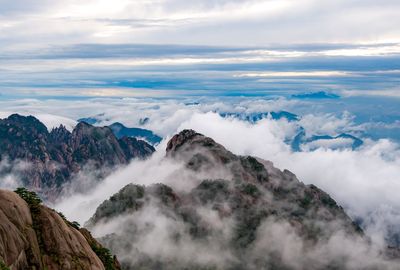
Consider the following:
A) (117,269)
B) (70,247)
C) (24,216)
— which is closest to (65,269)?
(70,247)

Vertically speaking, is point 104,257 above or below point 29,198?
below

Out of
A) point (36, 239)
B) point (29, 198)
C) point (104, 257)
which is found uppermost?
point (29, 198)

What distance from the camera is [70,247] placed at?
114750mm

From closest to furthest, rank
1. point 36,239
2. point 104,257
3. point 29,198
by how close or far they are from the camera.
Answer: point 36,239
point 29,198
point 104,257

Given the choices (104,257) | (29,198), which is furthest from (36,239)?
(104,257)

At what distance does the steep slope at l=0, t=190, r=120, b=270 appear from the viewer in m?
101

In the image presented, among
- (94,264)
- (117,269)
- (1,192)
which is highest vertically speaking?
(1,192)

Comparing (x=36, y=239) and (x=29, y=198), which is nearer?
(x=36, y=239)

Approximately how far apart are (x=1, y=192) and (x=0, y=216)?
10.2 meters

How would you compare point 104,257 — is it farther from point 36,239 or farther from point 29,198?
point 36,239

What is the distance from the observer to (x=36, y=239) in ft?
361

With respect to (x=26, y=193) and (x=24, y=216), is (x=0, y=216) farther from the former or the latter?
(x=26, y=193)

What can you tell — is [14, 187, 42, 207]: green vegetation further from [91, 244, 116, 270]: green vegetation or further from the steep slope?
[91, 244, 116, 270]: green vegetation

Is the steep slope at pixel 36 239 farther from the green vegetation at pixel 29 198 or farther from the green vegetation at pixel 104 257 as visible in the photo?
the green vegetation at pixel 104 257
